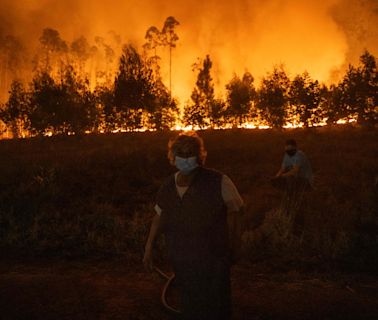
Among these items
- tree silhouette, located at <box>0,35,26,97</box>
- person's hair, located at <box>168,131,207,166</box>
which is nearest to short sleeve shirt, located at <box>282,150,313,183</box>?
person's hair, located at <box>168,131,207,166</box>

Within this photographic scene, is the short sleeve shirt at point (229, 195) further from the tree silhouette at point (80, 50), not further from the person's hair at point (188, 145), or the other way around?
the tree silhouette at point (80, 50)

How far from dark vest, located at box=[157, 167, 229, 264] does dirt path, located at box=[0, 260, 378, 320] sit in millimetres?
1721

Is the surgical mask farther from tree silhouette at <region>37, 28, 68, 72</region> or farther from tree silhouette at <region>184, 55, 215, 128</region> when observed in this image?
tree silhouette at <region>37, 28, 68, 72</region>

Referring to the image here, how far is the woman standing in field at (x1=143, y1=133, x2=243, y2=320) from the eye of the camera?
3443 millimetres

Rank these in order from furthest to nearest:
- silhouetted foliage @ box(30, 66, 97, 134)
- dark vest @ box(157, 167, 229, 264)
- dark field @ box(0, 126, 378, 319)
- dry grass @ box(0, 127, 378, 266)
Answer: silhouetted foliage @ box(30, 66, 97, 134)
dry grass @ box(0, 127, 378, 266)
dark field @ box(0, 126, 378, 319)
dark vest @ box(157, 167, 229, 264)

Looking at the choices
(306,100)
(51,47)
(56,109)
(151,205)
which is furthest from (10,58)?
(151,205)

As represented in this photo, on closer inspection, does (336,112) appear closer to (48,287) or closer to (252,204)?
(252,204)

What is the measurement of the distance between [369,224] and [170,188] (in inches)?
271

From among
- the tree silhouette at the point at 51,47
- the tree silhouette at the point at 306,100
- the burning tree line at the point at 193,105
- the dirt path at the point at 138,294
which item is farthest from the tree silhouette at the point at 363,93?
the tree silhouette at the point at 51,47

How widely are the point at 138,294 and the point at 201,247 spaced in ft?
8.41

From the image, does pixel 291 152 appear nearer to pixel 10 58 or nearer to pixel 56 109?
pixel 56 109

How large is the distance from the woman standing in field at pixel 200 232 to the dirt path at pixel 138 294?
1510 mm

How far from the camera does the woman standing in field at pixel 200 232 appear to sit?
3.44m

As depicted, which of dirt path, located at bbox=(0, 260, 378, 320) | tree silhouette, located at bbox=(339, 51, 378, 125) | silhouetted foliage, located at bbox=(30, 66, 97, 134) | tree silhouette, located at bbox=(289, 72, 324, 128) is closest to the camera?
dirt path, located at bbox=(0, 260, 378, 320)
